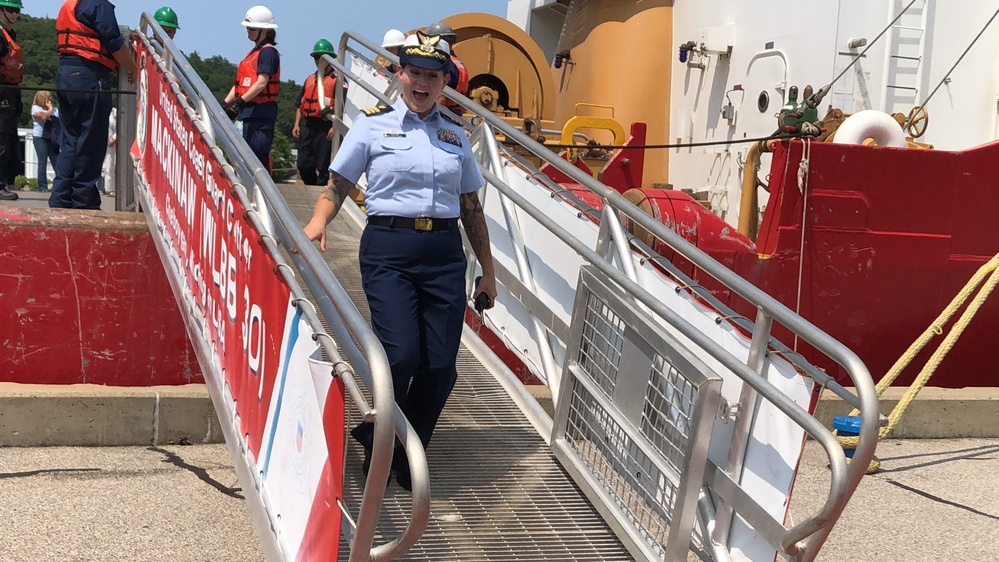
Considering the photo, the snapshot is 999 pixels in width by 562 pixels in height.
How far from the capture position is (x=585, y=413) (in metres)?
4.34

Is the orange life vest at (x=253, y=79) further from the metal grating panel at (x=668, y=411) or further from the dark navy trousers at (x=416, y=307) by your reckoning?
the metal grating panel at (x=668, y=411)

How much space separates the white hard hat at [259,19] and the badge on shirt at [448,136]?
4.45m

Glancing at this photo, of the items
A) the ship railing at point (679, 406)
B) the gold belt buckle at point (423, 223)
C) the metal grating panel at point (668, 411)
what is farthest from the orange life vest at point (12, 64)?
the metal grating panel at point (668, 411)

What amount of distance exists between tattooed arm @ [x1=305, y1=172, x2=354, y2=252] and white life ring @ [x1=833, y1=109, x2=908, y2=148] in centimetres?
508

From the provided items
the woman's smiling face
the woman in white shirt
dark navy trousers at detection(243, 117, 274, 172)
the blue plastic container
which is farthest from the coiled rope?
the woman in white shirt

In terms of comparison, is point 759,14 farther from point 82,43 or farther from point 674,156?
point 82,43

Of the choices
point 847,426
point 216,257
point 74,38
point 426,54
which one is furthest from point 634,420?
point 74,38

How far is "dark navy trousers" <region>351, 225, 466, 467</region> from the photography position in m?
3.74

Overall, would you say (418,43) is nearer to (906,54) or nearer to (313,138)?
(313,138)

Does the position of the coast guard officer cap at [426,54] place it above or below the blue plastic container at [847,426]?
above

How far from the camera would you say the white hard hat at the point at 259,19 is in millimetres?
7926

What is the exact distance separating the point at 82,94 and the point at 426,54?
12.7 feet

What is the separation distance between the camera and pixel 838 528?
5395mm

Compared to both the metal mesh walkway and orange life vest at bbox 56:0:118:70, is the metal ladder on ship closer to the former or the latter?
the metal mesh walkway
